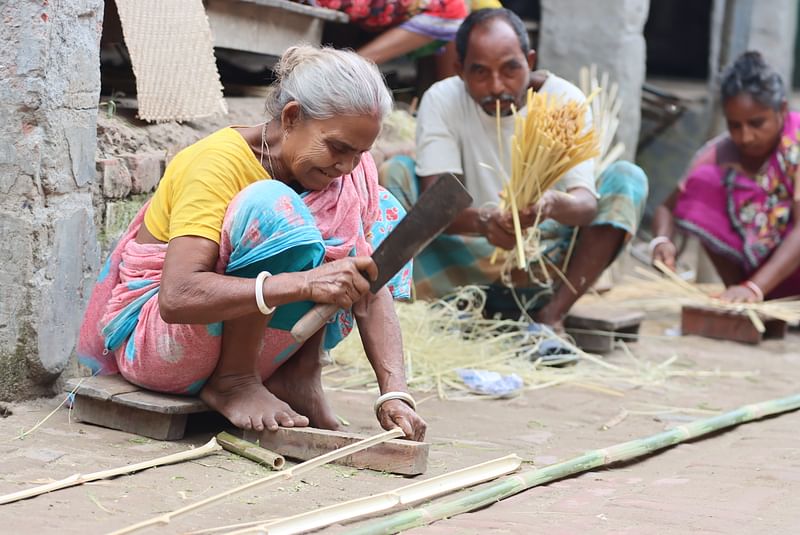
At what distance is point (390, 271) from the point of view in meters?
2.56

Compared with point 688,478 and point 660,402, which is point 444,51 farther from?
point 688,478

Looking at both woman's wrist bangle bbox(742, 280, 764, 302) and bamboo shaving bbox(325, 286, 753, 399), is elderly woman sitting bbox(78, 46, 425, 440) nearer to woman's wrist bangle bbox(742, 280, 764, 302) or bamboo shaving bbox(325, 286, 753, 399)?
bamboo shaving bbox(325, 286, 753, 399)

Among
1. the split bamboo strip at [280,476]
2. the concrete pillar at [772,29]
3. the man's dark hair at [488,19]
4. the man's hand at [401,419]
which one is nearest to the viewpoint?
the split bamboo strip at [280,476]

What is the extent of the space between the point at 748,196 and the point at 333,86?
3.18 m

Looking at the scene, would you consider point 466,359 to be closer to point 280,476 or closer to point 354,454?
point 354,454

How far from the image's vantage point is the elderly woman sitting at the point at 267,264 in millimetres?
2490

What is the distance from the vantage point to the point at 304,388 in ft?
9.47

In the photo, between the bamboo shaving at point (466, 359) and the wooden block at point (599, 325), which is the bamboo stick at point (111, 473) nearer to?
the bamboo shaving at point (466, 359)

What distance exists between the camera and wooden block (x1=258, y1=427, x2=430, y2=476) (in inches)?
99.9

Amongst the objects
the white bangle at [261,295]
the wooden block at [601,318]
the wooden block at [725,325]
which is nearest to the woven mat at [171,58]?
the white bangle at [261,295]

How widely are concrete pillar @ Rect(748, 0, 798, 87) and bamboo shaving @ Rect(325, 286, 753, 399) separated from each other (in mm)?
4003

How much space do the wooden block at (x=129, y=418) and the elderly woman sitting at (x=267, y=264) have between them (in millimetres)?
77

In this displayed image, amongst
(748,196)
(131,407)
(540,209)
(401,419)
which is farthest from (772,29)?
(131,407)

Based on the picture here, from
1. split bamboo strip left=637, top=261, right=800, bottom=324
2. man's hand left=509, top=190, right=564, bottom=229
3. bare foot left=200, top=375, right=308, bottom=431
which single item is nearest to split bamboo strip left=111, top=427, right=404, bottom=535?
bare foot left=200, top=375, right=308, bottom=431
